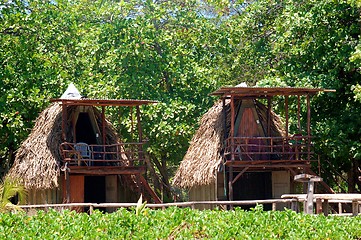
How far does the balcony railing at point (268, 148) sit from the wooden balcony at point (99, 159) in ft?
8.47

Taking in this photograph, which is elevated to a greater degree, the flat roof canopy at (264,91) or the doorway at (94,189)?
the flat roof canopy at (264,91)

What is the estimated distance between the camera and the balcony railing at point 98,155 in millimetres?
21391

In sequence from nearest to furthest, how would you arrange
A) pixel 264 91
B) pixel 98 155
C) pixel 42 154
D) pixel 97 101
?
pixel 264 91, pixel 97 101, pixel 42 154, pixel 98 155

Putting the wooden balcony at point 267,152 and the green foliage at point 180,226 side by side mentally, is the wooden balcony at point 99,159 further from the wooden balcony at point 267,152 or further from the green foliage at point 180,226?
the green foliage at point 180,226

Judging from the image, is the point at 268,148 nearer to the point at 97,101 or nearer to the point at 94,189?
the point at 97,101

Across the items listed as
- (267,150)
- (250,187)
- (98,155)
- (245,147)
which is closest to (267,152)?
(245,147)

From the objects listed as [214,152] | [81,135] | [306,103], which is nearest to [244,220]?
[214,152]

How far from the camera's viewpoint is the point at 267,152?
21.0 m

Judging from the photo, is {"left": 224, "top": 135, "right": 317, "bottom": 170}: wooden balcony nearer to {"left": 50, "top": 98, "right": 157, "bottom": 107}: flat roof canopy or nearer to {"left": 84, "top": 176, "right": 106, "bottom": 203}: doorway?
{"left": 50, "top": 98, "right": 157, "bottom": 107}: flat roof canopy

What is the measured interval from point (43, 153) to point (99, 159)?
177cm

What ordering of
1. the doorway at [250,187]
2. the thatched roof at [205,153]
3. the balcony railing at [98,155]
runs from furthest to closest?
1. the doorway at [250,187]
2. the thatched roof at [205,153]
3. the balcony railing at [98,155]

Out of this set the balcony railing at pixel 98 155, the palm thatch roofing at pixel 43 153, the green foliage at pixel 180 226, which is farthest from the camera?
the balcony railing at pixel 98 155

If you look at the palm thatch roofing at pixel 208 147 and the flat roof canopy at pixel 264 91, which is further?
the palm thatch roofing at pixel 208 147

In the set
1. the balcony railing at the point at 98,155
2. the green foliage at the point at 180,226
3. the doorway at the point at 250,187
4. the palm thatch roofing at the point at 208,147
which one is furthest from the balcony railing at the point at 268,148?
the green foliage at the point at 180,226
